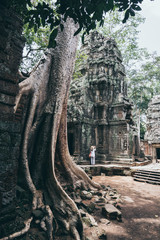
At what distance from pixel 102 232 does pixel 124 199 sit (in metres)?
1.93

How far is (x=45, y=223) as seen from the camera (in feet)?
7.95

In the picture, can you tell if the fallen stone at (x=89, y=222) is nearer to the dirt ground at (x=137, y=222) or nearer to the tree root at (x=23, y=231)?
the dirt ground at (x=137, y=222)

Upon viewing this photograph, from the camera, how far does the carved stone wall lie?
205 centimetres

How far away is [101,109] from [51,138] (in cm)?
869

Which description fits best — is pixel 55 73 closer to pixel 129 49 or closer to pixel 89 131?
pixel 89 131

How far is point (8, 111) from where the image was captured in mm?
2119

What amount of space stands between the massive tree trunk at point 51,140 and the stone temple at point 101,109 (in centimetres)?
566

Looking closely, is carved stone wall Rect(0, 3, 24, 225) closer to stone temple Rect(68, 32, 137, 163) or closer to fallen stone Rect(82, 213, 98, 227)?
fallen stone Rect(82, 213, 98, 227)

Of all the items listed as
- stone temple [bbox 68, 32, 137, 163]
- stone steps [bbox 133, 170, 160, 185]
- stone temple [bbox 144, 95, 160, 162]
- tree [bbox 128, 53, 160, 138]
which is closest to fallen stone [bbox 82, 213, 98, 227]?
stone steps [bbox 133, 170, 160, 185]

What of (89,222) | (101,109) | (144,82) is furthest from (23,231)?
(144,82)

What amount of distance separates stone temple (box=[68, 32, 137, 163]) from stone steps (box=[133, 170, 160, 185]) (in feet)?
7.73

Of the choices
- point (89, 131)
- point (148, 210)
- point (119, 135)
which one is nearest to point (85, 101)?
point (89, 131)

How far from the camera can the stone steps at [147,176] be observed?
6.80m

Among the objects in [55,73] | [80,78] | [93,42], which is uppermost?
[93,42]
